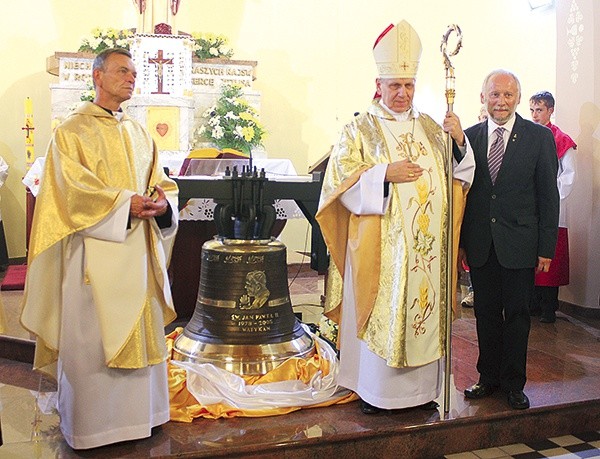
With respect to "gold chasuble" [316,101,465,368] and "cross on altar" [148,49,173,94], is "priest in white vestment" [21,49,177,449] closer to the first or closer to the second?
"gold chasuble" [316,101,465,368]

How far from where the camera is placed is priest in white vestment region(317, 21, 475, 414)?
12.0 feet

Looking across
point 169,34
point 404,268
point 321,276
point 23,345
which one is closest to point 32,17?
point 169,34

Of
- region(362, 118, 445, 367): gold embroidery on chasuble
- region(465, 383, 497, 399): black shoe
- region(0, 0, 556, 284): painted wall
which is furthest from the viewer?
region(0, 0, 556, 284): painted wall

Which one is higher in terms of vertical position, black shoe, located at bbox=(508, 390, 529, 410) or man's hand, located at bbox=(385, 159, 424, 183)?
man's hand, located at bbox=(385, 159, 424, 183)

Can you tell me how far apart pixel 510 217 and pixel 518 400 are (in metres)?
0.97

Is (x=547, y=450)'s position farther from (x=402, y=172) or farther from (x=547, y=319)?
(x=547, y=319)

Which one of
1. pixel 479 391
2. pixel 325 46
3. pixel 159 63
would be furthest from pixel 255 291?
pixel 325 46

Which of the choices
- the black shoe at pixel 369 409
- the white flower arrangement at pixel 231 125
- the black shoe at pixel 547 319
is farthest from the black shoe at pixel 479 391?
the white flower arrangement at pixel 231 125

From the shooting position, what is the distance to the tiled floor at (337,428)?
333cm

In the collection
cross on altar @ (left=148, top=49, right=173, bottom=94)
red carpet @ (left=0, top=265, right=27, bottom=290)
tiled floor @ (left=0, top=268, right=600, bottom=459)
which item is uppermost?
cross on altar @ (left=148, top=49, right=173, bottom=94)

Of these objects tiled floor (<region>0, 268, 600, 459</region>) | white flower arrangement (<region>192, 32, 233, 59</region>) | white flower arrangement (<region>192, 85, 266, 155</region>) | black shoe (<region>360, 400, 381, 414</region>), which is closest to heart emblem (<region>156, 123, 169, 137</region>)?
white flower arrangement (<region>192, 85, 266, 155</region>)

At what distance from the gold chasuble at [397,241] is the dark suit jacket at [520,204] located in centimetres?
14

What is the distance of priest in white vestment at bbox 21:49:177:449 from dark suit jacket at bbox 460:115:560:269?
5.47 feet

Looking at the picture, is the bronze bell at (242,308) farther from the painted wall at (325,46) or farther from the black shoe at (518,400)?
the painted wall at (325,46)
